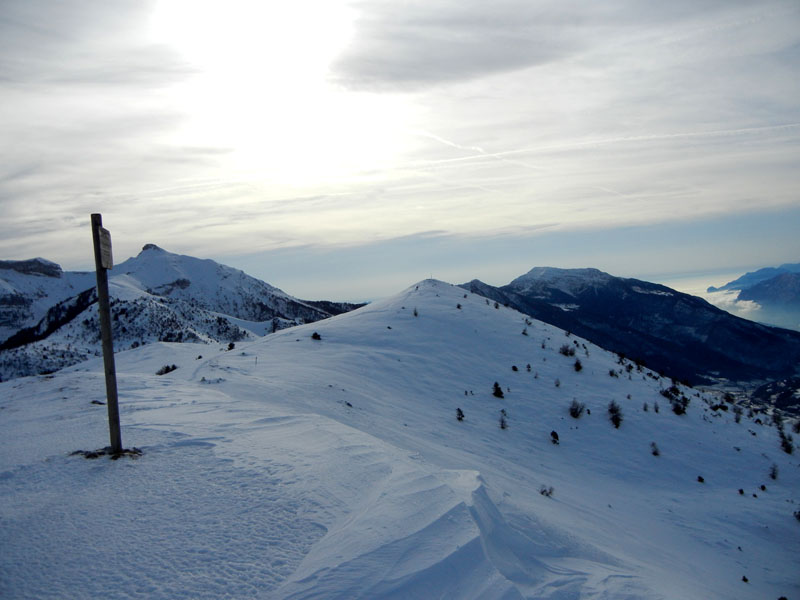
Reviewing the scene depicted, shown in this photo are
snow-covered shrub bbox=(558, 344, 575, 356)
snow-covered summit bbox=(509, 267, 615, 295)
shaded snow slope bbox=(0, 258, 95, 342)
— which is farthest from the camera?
snow-covered summit bbox=(509, 267, 615, 295)

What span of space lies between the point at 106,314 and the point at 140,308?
66.0 metres

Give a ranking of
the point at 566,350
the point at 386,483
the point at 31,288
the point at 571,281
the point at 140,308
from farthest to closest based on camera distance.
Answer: the point at 571,281
the point at 31,288
the point at 140,308
the point at 566,350
the point at 386,483

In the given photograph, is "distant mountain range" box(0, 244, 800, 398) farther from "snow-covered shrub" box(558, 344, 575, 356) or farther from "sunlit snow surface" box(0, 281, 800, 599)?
"sunlit snow surface" box(0, 281, 800, 599)

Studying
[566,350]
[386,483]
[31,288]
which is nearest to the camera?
[386,483]

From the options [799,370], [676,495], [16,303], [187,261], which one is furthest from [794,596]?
[16,303]

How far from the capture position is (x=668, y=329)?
156875 mm

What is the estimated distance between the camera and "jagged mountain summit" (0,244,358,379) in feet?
188

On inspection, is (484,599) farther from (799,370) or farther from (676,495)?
(799,370)

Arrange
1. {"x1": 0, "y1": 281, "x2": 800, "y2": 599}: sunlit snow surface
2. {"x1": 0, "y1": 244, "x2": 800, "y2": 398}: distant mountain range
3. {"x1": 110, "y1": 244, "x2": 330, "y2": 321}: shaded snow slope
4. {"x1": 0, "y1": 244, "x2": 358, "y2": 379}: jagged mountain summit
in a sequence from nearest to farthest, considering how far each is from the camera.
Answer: {"x1": 0, "y1": 281, "x2": 800, "y2": 599}: sunlit snow surface
{"x1": 0, "y1": 244, "x2": 358, "y2": 379}: jagged mountain summit
{"x1": 0, "y1": 244, "x2": 800, "y2": 398}: distant mountain range
{"x1": 110, "y1": 244, "x2": 330, "y2": 321}: shaded snow slope

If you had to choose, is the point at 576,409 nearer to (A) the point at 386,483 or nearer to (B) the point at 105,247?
(A) the point at 386,483

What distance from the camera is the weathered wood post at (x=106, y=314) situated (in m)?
6.91

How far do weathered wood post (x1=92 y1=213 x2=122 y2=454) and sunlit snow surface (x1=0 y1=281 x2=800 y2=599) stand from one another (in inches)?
20.1

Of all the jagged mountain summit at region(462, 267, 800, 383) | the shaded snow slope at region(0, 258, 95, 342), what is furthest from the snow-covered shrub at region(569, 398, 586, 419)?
the shaded snow slope at region(0, 258, 95, 342)

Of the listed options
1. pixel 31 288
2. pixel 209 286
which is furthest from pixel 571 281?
pixel 31 288
